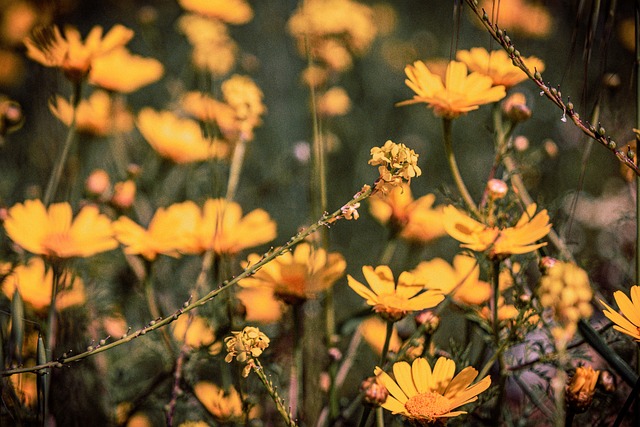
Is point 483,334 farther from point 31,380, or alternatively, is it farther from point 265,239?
point 31,380

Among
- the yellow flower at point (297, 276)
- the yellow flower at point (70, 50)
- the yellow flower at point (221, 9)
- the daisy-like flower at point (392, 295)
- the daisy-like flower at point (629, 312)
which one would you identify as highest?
the yellow flower at point (70, 50)

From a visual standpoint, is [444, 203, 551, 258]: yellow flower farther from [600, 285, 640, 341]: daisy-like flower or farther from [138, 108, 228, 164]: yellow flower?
[138, 108, 228, 164]: yellow flower

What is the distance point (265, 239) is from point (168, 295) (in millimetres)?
388

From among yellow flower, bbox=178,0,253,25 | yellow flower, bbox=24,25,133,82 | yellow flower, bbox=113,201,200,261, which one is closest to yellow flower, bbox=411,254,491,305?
yellow flower, bbox=113,201,200,261

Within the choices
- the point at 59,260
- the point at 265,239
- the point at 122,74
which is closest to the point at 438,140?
the point at 122,74

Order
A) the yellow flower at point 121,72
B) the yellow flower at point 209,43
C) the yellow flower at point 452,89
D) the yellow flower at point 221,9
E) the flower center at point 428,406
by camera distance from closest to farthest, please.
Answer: the flower center at point 428,406 → the yellow flower at point 452,89 → the yellow flower at point 121,72 → the yellow flower at point 209,43 → the yellow flower at point 221,9

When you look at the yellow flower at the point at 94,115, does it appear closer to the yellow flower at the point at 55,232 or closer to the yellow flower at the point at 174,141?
the yellow flower at the point at 174,141

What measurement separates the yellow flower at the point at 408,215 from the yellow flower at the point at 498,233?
12 cm

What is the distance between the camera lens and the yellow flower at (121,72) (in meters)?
1.22

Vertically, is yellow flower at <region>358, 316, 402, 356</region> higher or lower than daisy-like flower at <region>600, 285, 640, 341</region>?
lower

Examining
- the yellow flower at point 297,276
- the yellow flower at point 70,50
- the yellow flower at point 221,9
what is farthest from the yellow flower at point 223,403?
the yellow flower at point 221,9

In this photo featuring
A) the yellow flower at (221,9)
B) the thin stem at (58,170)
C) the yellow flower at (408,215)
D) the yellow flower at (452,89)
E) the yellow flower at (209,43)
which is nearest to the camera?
the yellow flower at (452,89)

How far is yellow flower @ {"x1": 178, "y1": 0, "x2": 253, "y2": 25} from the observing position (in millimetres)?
1630

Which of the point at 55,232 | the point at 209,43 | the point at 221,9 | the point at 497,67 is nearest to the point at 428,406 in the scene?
the point at 497,67
